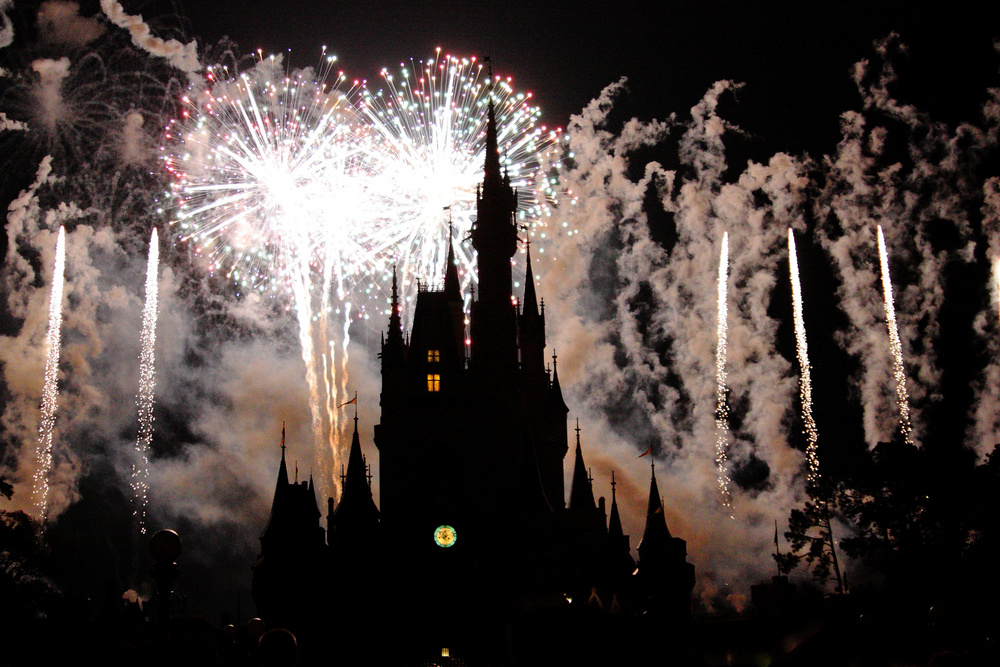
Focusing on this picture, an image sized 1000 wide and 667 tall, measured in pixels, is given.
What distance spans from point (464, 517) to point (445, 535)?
156cm

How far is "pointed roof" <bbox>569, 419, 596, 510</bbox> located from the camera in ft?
231

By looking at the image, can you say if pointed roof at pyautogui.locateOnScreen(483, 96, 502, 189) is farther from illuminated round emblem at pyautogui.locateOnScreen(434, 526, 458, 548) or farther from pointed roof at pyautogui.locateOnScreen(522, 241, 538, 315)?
illuminated round emblem at pyautogui.locateOnScreen(434, 526, 458, 548)

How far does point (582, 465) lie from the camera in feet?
237

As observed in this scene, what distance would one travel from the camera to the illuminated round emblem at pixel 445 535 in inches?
2579

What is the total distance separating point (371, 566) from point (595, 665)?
4132 cm

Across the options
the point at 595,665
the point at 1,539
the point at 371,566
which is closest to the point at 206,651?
the point at 595,665

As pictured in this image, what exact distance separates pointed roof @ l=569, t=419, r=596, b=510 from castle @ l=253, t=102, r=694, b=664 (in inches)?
3.3

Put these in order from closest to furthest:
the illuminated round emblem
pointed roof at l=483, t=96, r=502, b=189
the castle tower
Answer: the illuminated round emblem
the castle tower
pointed roof at l=483, t=96, r=502, b=189

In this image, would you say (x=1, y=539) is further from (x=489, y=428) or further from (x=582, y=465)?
(x=582, y=465)

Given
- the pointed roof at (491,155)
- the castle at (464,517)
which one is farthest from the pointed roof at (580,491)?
the pointed roof at (491,155)

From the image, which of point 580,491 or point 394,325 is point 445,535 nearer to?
point 580,491

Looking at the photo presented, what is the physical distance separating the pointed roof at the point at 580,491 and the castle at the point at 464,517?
8 cm

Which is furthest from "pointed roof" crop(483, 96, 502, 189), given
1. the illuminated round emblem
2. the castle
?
the illuminated round emblem

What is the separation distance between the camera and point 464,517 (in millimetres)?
65938
